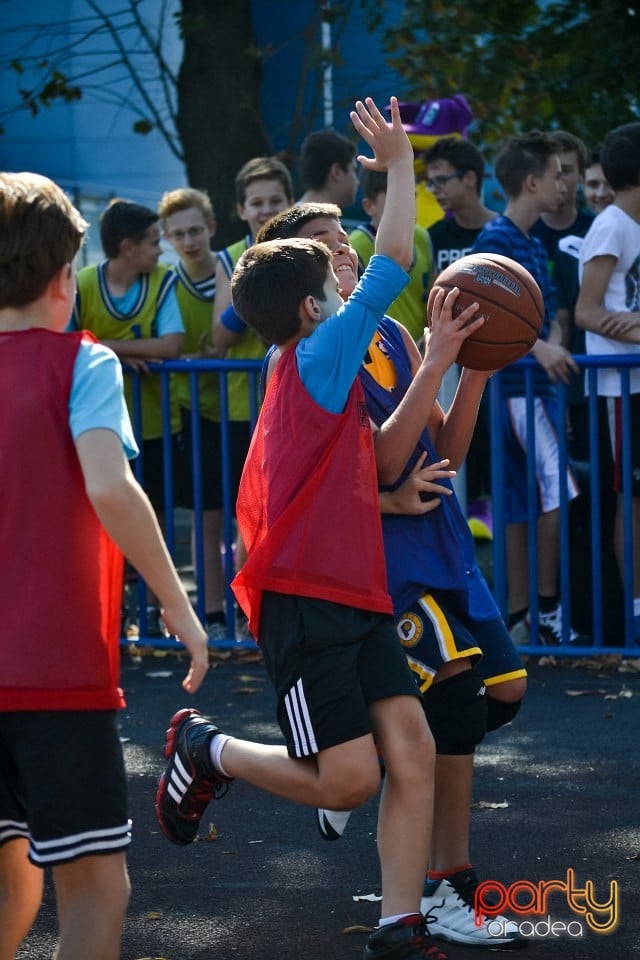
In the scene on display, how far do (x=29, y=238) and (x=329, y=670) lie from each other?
127cm

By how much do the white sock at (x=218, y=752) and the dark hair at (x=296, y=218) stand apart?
138 cm

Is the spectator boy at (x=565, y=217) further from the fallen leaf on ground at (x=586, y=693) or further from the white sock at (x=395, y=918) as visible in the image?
the white sock at (x=395, y=918)

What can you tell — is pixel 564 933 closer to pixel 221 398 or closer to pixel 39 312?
pixel 39 312

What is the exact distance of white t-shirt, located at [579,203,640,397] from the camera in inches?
286

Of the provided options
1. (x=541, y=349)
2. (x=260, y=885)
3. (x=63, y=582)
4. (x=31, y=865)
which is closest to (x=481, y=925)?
(x=260, y=885)

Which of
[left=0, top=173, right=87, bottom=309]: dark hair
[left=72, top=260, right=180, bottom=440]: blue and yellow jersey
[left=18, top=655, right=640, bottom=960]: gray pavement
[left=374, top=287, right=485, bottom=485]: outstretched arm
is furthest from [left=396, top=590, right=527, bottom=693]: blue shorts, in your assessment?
[left=72, top=260, right=180, bottom=440]: blue and yellow jersey

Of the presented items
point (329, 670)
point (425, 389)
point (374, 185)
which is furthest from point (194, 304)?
point (329, 670)

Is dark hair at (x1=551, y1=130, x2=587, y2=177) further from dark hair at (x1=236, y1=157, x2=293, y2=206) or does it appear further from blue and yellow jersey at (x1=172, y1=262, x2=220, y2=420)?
blue and yellow jersey at (x1=172, y1=262, x2=220, y2=420)

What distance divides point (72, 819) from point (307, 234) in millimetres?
1858

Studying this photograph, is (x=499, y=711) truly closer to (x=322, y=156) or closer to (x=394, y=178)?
(x=394, y=178)

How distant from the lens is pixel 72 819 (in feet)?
10.1

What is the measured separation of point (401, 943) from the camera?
3645 mm

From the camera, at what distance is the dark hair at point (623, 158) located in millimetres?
7328

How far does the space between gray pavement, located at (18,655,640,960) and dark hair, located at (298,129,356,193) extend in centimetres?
302
